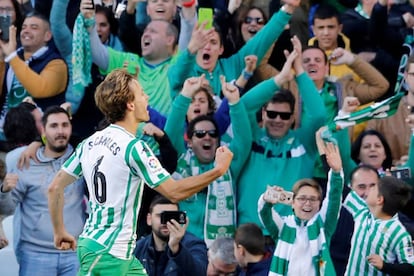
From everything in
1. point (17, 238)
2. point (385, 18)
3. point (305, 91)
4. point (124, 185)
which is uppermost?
point (385, 18)

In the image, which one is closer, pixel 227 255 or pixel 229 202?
pixel 227 255

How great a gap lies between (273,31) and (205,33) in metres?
0.73

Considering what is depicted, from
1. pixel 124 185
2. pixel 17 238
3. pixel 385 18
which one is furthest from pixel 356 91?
pixel 124 185

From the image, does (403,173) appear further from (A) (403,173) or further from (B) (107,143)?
(B) (107,143)

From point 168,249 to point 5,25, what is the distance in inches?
150

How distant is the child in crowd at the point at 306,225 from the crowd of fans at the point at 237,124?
0.01 meters

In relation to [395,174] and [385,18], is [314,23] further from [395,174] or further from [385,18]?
[395,174]

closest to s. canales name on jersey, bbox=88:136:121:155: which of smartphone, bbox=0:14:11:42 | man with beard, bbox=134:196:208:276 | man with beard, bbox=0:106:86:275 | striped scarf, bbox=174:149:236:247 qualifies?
man with beard, bbox=134:196:208:276

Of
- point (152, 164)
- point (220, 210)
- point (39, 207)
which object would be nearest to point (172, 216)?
point (220, 210)

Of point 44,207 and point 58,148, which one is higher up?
point 58,148

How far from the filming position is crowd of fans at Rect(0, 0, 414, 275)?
392 inches

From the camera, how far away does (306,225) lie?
9945 mm

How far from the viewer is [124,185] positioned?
779 centimetres

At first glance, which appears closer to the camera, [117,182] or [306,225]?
[117,182]
